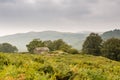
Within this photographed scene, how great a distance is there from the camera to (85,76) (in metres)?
12.5

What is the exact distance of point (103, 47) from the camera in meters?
113

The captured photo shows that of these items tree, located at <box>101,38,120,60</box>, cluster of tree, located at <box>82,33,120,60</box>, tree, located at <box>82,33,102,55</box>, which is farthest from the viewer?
tree, located at <box>82,33,102,55</box>

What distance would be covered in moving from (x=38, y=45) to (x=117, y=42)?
39.3 metres

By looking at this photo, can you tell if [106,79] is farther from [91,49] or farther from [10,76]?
[91,49]

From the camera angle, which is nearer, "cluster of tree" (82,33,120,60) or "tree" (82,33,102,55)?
"cluster of tree" (82,33,120,60)

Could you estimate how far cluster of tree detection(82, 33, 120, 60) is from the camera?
10482cm

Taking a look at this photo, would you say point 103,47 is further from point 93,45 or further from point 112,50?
point 112,50

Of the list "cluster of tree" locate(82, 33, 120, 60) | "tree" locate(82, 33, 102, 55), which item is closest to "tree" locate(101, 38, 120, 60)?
"cluster of tree" locate(82, 33, 120, 60)

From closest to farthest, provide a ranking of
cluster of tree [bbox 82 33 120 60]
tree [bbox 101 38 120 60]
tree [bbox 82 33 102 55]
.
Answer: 1. tree [bbox 101 38 120 60]
2. cluster of tree [bbox 82 33 120 60]
3. tree [bbox 82 33 102 55]

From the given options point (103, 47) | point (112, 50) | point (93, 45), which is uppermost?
point (93, 45)

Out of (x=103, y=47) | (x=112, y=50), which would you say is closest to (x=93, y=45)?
(x=103, y=47)

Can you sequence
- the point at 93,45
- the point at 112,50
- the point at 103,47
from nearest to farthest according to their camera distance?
the point at 112,50
the point at 103,47
the point at 93,45

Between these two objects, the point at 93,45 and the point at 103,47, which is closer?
the point at 103,47

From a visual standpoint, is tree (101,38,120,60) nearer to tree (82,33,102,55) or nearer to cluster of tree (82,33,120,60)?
cluster of tree (82,33,120,60)
